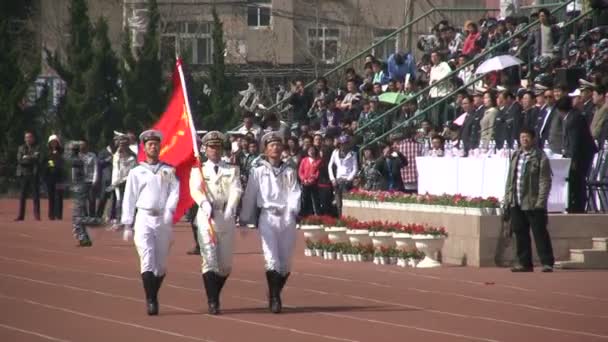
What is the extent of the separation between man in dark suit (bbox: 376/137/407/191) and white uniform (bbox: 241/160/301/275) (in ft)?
37.5

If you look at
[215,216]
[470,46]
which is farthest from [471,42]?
[215,216]

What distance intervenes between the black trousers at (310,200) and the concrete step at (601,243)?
9.05m

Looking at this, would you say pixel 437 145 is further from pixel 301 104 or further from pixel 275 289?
pixel 275 289

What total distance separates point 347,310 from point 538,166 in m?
5.21

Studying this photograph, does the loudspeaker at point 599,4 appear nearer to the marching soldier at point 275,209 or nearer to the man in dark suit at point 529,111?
the man in dark suit at point 529,111

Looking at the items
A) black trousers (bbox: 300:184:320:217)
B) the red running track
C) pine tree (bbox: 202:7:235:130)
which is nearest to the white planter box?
the red running track

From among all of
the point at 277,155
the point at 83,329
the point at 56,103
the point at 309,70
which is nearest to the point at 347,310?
the point at 277,155

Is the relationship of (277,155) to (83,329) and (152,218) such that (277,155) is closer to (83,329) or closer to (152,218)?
(152,218)

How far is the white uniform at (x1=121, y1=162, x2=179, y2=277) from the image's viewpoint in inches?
671

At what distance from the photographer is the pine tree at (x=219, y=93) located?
42125 mm

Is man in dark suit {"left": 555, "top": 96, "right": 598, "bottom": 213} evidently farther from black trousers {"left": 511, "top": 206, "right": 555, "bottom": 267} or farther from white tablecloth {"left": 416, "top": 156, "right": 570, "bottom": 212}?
black trousers {"left": 511, "top": 206, "right": 555, "bottom": 267}

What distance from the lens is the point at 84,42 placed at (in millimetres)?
43656

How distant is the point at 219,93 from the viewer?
43.1m

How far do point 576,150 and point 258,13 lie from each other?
3734cm
